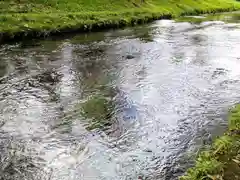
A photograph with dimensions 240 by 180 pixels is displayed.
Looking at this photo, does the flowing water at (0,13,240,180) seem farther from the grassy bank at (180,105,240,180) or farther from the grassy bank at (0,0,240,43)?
the grassy bank at (0,0,240,43)

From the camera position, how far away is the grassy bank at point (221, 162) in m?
9.09

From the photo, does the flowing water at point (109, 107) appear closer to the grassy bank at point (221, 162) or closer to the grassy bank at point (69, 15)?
the grassy bank at point (221, 162)

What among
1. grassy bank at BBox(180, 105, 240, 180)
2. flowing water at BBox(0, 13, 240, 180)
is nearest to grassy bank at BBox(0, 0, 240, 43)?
flowing water at BBox(0, 13, 240, 180)

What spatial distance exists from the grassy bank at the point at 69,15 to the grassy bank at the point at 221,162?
865 inches

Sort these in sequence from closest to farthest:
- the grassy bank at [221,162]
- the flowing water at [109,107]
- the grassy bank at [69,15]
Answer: the grassy bank at [221,162] < the flowing water at [109,107] < the grassy bank at [69,15]

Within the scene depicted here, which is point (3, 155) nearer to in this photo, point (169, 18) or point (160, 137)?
point (160, 137)

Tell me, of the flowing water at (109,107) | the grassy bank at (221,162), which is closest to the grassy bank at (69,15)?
the flowing water at (109,107)

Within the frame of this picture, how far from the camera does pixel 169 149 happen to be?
38.3ft

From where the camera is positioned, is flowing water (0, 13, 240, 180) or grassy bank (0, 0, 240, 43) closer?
flowing water (0, 13, 240, 180)

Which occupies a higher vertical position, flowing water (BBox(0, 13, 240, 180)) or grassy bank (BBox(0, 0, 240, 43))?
grassy bank (BBox(0, 0, 240, 43))

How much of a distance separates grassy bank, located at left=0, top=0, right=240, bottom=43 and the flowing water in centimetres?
313

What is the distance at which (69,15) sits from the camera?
3638cm

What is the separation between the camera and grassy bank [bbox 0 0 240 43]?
31.3 metres

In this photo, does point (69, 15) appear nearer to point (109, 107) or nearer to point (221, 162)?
point (109, 107)
